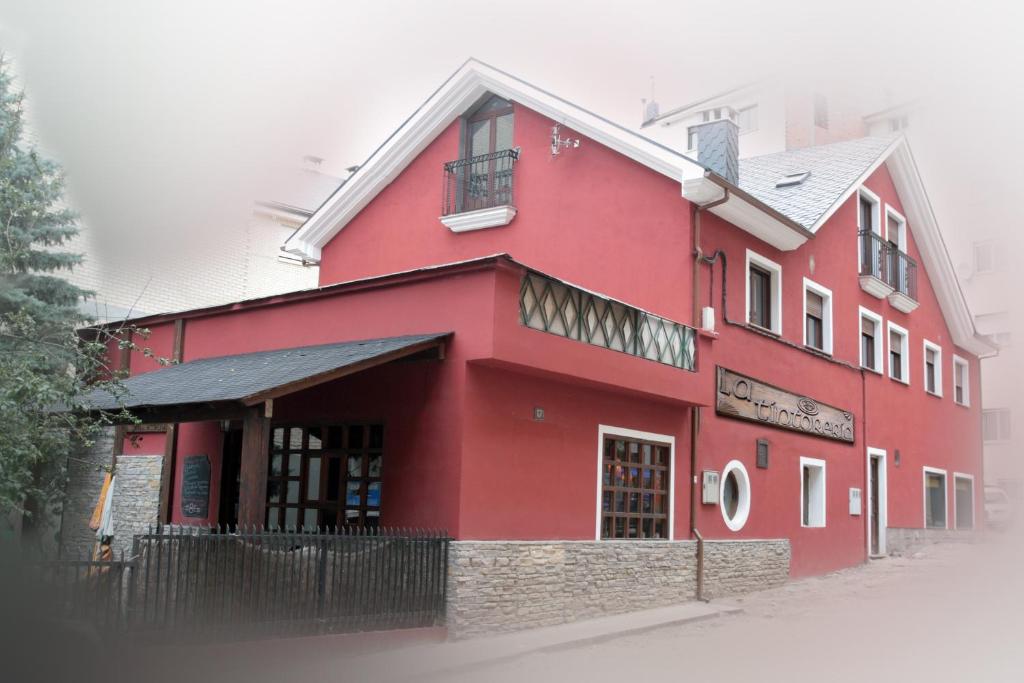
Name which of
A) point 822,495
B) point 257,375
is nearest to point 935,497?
point 822,495

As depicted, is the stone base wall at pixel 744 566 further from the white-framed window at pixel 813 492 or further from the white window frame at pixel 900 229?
the white window frame at pixel 900 229

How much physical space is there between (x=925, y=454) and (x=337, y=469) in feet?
50.0

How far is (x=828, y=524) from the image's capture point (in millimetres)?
16703

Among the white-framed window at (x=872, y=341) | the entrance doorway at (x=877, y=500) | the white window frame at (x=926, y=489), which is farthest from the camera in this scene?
the white window frame at (x=926, y=489)

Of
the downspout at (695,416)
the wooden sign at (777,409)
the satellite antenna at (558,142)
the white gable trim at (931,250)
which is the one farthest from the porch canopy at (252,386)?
the white gable trim at (931,250)

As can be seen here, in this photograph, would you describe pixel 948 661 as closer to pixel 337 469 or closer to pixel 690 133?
pixel 337 469

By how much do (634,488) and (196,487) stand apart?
5.82 metres

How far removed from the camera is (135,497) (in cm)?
1298

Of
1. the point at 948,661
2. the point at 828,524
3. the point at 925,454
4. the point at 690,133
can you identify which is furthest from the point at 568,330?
the point at 690,133

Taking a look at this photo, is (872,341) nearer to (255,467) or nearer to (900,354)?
(900,354)

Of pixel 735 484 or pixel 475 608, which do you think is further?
pixel 735 484

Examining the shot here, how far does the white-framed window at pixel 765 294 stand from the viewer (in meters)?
15.4

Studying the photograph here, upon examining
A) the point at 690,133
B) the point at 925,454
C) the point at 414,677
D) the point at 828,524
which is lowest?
the point at 414,677

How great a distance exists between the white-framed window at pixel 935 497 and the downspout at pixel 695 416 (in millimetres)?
10021
